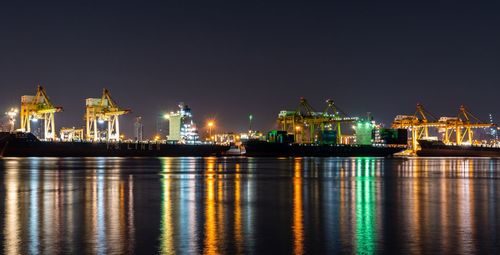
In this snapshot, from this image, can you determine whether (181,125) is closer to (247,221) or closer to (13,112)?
(13,112)

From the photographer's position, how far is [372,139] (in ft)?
502

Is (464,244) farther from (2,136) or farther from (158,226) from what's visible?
(2,136)

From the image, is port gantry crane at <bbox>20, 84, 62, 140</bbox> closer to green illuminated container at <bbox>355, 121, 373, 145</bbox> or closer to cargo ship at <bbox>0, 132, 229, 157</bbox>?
cargo ship at <bbox>0, 132, 229, 157</bbox>

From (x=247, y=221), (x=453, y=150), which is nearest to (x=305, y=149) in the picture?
(x=453, y=150)

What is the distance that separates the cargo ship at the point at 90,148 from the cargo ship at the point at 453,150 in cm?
4818

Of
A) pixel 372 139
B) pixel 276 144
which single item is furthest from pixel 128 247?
pixel 372 139

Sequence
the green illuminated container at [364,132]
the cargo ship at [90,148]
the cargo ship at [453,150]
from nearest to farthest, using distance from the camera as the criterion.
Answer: the cargo ship at [90,148]
the cargo ship at [453,150]
the green illuminated container at [364,132]

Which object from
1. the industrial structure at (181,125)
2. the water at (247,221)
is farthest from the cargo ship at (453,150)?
the water at (247,221)

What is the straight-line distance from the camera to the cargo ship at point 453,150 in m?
142

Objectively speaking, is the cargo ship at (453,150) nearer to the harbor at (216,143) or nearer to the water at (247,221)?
the harbor at (216,143)

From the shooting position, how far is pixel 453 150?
14388cm

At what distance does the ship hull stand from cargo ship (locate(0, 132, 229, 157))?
8.68 meters

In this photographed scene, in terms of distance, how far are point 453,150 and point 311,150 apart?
33.7 meters

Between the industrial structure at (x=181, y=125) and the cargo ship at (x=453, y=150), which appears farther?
the industrial structure at (x=181, y=125)
